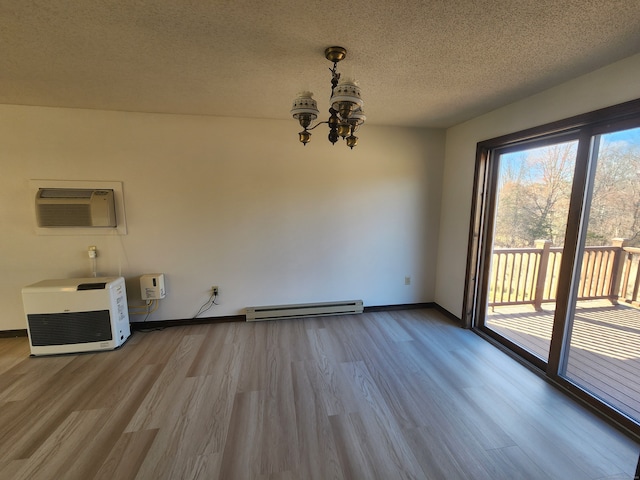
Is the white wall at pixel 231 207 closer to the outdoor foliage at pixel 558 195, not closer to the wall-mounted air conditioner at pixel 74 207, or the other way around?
the wall-mounted air conditioner at pixel 74 207

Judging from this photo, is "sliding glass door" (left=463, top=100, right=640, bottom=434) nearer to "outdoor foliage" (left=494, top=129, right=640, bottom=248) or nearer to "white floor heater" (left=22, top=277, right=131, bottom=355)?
"outdoor foliage" (left=494, top=129, right=640, bottom=248)

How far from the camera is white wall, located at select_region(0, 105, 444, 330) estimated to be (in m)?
2.73

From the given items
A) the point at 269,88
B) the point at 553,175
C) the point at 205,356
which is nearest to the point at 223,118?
the point at 269,88

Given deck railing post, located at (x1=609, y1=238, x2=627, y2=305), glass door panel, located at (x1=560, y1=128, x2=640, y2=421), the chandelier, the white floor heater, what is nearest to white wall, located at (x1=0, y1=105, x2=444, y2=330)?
the white floor heater

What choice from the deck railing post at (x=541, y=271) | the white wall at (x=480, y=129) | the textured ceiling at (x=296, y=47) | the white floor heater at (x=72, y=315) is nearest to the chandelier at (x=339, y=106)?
the textured ceiling at (x=296, y=47)

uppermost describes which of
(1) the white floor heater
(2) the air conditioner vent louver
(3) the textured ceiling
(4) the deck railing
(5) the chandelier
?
(3) the textured ceiling

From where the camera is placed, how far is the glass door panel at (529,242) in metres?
2.26

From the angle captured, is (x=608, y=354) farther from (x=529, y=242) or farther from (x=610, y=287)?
(x=529, y=242)

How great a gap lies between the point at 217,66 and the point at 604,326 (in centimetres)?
338

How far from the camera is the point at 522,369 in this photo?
7.79 feet

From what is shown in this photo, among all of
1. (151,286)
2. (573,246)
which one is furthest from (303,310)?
(573,246)

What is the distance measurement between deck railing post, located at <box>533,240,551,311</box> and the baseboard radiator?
1.82 m

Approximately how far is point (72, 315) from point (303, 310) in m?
2.26

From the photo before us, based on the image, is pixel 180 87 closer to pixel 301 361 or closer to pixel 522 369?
pixel 301 361
